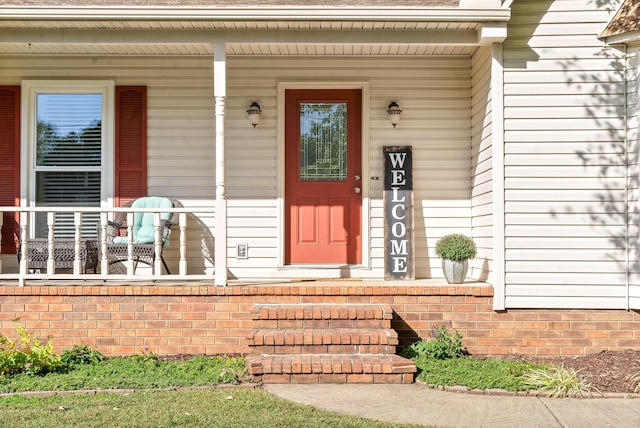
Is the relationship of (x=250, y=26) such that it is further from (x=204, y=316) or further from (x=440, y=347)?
(x=440, y=347)

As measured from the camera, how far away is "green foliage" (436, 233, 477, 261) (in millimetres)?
6078

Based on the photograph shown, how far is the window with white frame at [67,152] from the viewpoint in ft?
22.9

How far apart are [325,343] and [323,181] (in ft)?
7.70

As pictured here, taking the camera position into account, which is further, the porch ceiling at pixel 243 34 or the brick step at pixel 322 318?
the porch ceiling at pixel 243 34

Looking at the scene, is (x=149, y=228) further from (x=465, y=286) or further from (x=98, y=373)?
(x=465, y=286)

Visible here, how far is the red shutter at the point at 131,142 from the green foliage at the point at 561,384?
4.38 meters

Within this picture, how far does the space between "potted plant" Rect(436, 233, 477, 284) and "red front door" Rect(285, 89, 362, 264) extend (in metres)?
1.23

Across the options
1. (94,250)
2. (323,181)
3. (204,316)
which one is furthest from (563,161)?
(94,250)

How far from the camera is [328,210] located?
714cm

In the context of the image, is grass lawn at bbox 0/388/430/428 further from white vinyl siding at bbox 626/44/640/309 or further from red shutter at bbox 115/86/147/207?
white vinyl siding at bbox 626/44/640/309

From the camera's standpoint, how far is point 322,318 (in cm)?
554

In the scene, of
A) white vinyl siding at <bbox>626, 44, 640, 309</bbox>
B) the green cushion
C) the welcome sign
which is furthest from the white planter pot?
the green cushion

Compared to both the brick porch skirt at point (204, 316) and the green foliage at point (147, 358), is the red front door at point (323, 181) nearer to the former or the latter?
the brick porch skirt at point (204, 316)

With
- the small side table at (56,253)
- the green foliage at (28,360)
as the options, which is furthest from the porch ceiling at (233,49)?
the green foliage at (28,360)
